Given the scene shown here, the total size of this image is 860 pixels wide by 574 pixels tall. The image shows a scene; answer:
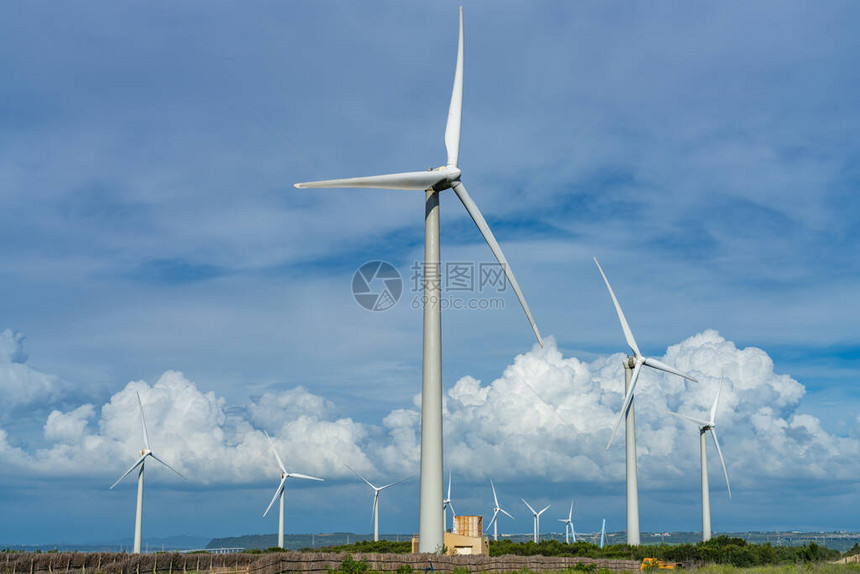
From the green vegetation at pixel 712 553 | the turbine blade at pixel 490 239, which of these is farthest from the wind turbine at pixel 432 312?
the green vegetation at pixel 712 553

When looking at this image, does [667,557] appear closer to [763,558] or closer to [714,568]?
[763,558]

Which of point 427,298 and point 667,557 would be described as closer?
point 427,298

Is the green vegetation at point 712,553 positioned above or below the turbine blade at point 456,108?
below

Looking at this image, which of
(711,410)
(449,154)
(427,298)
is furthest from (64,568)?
(711,410)

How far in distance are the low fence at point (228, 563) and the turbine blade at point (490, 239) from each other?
12731 mm

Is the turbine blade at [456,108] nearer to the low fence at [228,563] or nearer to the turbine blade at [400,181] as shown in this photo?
the turbine blade at [400,181]

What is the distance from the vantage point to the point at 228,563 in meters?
40.2

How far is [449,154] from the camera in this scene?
45.2m

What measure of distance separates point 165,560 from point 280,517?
71.3 meters

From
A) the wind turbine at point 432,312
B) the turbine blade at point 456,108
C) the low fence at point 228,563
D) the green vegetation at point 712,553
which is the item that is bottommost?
the green vegetation at point 712,553

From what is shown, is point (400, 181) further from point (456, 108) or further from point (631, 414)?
point (631, 414)

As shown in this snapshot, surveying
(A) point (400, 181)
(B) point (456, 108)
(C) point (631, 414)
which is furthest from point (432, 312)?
(C) point (631, 414)

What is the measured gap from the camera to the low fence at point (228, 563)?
113ft

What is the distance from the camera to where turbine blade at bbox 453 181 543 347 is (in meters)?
44.3
